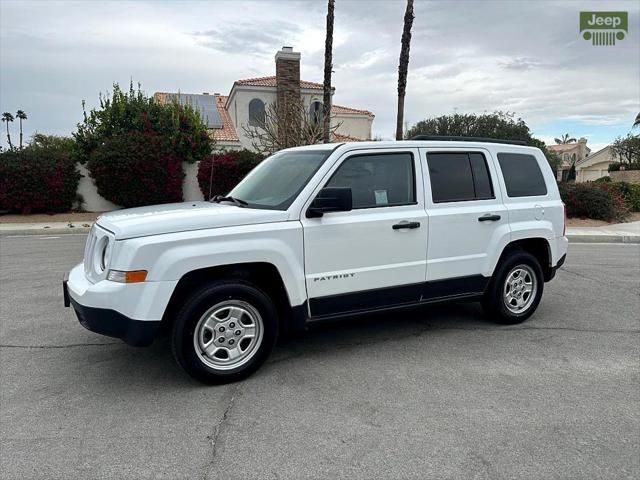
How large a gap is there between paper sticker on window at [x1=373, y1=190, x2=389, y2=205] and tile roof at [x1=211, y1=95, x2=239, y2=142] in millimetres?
24566

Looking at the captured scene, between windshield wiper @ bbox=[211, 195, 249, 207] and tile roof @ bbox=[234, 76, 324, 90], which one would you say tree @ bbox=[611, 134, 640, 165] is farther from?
windshield wiper @ bbox=[211, 195, 249, 207]

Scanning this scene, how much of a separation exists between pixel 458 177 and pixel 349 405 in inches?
101

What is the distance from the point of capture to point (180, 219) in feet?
12.5

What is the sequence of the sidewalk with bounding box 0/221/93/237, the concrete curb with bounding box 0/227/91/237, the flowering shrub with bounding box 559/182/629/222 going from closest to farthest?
the concrete curb with bounding box 0/227/91/237, the sidewalk with bounding box 0/221/93/237, the flowering shrub with bounding box 559/182/629/222

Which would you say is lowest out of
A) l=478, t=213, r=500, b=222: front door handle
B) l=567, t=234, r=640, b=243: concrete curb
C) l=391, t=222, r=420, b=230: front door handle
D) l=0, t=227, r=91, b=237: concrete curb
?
l=567, t=234, r=640, b=243: concrete curb

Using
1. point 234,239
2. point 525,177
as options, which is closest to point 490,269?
point 525,177

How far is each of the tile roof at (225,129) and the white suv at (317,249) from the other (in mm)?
24317

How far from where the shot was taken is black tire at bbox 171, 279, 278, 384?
372 centimetres

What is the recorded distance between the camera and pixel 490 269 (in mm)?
5145

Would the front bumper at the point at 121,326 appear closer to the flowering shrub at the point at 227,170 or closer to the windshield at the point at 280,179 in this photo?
the windshield at the point at 280,179

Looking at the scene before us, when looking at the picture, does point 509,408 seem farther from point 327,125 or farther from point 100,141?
point 100,141

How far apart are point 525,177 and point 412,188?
1.63 meters

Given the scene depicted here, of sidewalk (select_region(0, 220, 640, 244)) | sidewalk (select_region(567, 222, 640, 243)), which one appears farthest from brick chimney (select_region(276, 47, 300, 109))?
sidewalk (select_region(567, 222, 640, 243))

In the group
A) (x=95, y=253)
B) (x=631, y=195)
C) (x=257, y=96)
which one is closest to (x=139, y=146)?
(x=257, y=96)
